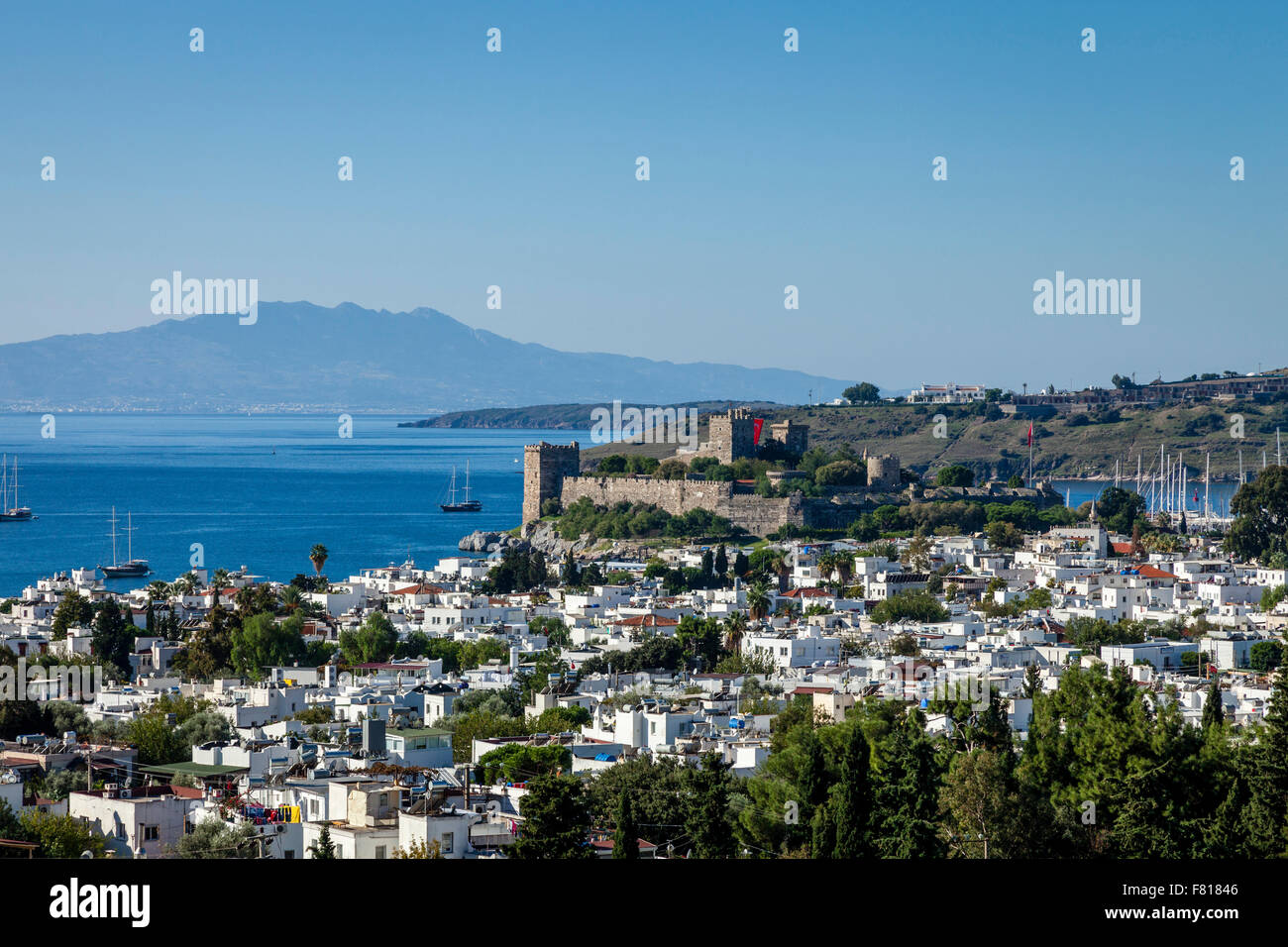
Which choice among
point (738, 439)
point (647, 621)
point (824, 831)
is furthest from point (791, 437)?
point (824, 831)

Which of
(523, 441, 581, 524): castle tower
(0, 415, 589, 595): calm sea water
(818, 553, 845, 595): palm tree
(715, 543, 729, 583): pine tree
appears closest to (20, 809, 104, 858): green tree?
(818, 553, 845, 595): palm tree

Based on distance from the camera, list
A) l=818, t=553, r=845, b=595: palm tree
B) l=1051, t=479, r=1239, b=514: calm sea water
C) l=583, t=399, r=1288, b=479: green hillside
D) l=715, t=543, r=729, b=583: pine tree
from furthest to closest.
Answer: l=583, t=399, r=1288, b=479: green hillside, l=1051, t=479, r=1239, b=514: calm sea water, l=715, t=543, r=729, b=583: pine tree, l=818, t=553, r=845, b=595: palm tree

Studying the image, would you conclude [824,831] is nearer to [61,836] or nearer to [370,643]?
[61,836]

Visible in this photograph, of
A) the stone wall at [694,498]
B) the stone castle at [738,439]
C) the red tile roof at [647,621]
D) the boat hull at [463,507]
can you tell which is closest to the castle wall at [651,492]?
the stone wall at [694,498]

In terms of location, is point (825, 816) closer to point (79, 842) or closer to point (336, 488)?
point (79, 842)

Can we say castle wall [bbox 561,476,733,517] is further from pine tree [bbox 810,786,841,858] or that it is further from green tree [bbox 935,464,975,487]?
pine tree [bbox 810,786,841,858]

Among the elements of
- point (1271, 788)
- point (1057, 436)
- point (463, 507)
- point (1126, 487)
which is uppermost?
point (1057, 436)

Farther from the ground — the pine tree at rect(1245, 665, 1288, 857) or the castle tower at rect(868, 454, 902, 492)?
the castle tower at rect(868, 454, 902, 492)
